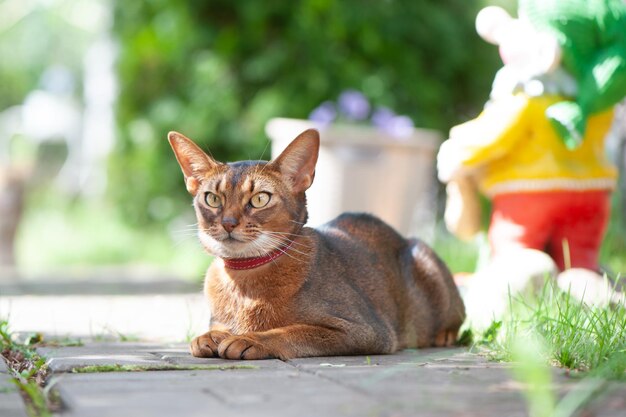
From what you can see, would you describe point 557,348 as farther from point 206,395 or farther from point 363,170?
point 363,170

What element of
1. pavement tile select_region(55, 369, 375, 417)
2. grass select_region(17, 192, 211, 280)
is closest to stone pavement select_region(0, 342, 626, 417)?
pavement tile select_region(55, 369, 375, 417)

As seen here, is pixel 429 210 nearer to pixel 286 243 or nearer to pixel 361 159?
pixel 361 159

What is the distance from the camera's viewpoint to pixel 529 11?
4648 millimetres

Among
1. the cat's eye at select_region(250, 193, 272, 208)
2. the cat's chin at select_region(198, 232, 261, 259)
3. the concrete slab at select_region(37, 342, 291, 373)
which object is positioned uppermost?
the cat's eye at select_region(250, 193, 272, 208)

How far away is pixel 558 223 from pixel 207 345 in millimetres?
2180

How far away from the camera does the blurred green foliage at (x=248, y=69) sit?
8945 mm

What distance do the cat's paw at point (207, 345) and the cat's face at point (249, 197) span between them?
297 mm

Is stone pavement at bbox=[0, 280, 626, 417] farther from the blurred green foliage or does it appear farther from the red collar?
the blurred green foliage

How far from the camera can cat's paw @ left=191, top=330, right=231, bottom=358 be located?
320 cm

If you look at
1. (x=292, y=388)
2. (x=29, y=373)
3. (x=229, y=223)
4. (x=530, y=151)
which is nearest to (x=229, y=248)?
(x=229, y=223)

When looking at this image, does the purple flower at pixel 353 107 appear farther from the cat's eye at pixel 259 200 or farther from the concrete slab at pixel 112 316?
the cat's eye at pixel 259 200

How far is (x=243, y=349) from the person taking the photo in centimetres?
309

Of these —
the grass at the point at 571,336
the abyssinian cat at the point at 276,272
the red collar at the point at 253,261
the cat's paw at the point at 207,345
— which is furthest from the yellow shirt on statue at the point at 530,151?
the cat's paw at the point at 207,345

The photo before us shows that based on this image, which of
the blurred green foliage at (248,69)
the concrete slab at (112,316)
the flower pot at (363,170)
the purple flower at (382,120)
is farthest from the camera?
the blurred green foliage at (248,69)
